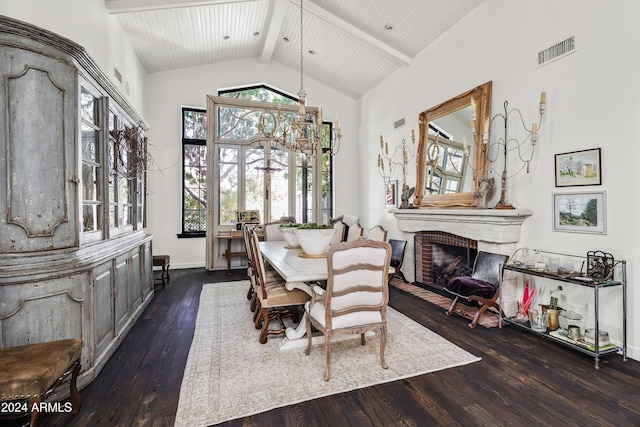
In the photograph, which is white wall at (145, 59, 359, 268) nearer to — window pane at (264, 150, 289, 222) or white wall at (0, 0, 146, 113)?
white wall at (0, 0, 146, 113)

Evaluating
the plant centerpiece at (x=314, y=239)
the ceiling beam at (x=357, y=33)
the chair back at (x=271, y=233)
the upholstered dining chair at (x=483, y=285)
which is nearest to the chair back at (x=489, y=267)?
the upholstered dining chair at (x=483, y=285)

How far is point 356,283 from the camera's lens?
2289 millimetres

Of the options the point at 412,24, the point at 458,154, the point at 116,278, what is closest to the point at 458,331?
the point at 458,154

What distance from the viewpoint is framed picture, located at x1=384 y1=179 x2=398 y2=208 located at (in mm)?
5913

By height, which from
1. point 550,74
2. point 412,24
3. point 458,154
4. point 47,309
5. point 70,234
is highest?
point 412,24

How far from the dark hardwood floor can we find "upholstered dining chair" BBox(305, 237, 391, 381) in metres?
0.39

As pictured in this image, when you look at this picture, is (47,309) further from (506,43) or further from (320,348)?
(506,43)

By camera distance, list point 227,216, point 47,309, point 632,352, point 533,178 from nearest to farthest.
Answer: point 47,309, point 632,352, point 533,178, point 227,216

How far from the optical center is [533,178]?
3.40m

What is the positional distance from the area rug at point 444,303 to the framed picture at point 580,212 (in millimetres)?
1182

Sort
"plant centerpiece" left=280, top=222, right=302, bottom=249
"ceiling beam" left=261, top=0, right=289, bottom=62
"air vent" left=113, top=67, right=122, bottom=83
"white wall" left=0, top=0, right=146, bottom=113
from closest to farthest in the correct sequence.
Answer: "white wall" left=0, top=0, right=146, bottom=113, "plant centerpiece" left=280, top=222, right=302, bottom=249, "air vent" left=113, top=67, right=122, bottom=83, "ceiling beam" left=261, top=0, right=289, bottom=62

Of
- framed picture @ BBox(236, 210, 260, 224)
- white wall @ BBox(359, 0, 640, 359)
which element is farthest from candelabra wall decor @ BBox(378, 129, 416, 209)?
framed picture @ BBox(236, 210, 260, 224)

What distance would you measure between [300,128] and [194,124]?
392cm

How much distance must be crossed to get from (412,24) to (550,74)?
2.23m
